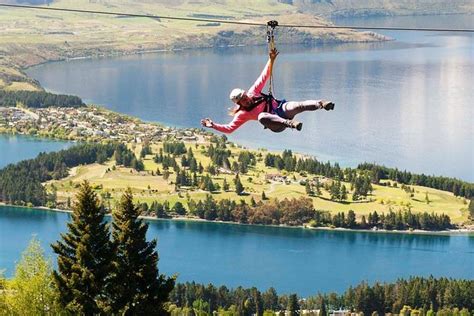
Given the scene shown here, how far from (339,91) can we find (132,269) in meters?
84.2

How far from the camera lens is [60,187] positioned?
60.1m

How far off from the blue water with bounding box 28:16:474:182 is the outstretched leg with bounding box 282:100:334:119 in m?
52.4

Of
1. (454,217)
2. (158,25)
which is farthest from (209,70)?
(454,217)

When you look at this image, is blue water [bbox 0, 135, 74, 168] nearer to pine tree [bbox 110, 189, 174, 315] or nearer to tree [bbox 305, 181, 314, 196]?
tree [bbox 305, 181, 314, 196]

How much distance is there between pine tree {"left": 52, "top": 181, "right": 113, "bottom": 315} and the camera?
14.2 metres

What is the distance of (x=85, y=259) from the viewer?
14.3 metres

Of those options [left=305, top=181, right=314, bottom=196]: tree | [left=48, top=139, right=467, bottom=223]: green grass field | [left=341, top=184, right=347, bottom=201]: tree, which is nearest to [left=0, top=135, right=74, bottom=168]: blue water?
[left=48, top=139, right=467, bottom=223]: green grass field

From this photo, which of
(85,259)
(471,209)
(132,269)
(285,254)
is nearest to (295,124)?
(85,259)

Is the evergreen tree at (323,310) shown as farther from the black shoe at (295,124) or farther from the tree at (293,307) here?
the black shoe at (295,124)

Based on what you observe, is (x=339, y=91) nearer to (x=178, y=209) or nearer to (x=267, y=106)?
(x=178, y=209)

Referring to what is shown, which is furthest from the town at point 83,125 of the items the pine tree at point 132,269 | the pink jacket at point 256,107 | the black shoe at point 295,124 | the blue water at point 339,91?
the black shoe at point 295,124

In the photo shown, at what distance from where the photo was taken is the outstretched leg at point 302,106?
7.94 metres

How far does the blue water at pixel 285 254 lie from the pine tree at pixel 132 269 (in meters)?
26.7

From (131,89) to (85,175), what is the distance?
146ft
